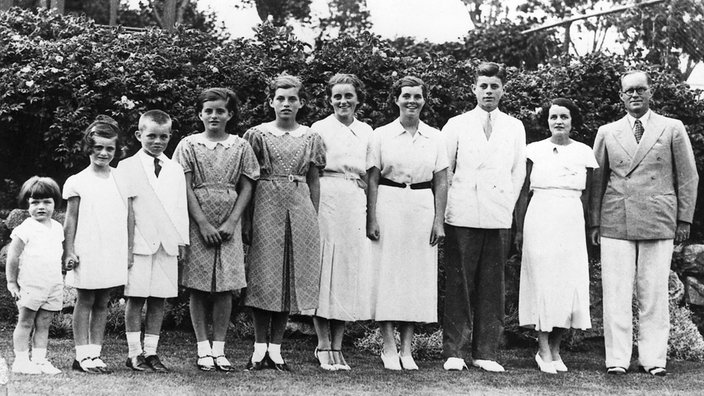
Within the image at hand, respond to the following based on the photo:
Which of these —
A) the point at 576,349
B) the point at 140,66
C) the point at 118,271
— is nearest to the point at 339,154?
the point at 118,271

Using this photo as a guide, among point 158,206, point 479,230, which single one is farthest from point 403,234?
point 158,206

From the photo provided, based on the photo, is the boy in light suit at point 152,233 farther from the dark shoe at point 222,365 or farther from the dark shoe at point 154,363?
the dark shoe at point 222,365

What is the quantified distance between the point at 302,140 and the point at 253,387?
160 centimetres

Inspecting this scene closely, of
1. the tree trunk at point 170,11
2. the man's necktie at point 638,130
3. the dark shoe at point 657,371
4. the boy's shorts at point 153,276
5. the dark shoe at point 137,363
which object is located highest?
the tree trunk at point 170,11

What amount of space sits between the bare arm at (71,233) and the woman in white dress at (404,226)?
6.02 ft

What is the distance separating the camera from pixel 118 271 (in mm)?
4715

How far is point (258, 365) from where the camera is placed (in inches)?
197

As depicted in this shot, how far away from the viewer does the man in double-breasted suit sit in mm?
5598

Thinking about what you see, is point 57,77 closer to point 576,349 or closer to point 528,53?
point 576,349

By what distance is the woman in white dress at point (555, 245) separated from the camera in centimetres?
557

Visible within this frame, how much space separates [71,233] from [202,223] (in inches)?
29.4

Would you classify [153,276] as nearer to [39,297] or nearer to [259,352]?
[39,297]

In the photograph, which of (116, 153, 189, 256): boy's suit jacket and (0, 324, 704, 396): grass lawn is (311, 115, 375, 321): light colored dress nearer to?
(0, 324, 704, 396): grass lawn

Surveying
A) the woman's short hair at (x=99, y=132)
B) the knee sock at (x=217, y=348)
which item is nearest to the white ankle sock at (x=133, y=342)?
the knee sock at (x=217, y=348)
